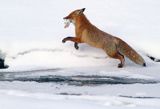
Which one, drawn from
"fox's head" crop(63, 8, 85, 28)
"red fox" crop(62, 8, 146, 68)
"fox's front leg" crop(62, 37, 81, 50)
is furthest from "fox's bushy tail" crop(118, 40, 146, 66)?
"fox's head" crop(63, 8, 85, 28)

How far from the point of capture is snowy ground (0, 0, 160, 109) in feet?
16.9

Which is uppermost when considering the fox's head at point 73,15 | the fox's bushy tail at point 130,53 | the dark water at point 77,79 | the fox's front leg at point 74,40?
the fox's head at point 73,15

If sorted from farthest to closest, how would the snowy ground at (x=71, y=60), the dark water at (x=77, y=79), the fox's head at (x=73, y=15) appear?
the fox's head at (x=73, y=15)
the dark water at (x=77, y=79)
the snowy ground at (x=71, y=60)

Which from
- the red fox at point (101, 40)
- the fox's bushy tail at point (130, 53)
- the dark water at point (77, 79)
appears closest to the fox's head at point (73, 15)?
the red fox at point (101, 40)

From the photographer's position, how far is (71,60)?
22.2 ft

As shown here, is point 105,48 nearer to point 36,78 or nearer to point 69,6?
point 36,78

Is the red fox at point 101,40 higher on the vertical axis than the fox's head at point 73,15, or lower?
lower

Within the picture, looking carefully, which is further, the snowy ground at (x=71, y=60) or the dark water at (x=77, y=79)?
the dark water at (x=77, y=79)

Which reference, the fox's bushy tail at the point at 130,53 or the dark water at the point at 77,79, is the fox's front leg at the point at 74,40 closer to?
the fox's bushy tail at the point at 130,53

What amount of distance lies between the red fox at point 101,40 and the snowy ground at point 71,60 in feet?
0.43

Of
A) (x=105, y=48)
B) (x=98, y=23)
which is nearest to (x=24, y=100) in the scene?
(x=105, y=48)

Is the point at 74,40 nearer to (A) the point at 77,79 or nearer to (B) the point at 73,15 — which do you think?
(B) the point at 73,15

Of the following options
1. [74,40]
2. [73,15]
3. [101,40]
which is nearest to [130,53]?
A: [101,40]

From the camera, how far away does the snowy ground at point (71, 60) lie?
5.16 m
